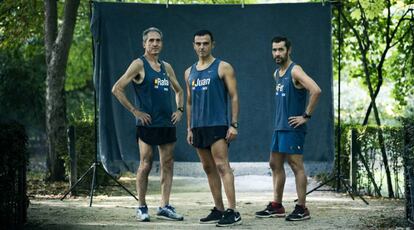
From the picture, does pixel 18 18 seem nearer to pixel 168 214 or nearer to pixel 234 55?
pixel 234 55

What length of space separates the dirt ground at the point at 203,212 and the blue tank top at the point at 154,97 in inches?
45.3

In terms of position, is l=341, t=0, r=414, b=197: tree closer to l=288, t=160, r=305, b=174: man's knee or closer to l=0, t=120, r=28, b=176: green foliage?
l=288, t=160, r=305, b=174: man's knee

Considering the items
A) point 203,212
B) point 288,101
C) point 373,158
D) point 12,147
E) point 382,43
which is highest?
point 382,43

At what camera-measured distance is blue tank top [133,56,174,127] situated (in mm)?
8773

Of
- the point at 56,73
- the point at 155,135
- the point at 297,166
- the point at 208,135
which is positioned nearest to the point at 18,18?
the point at 56,73

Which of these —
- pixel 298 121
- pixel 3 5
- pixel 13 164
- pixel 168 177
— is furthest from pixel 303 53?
pixel 3 5

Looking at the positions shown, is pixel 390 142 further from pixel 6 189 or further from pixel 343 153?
pixel 6 189

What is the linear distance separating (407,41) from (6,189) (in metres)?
8.95

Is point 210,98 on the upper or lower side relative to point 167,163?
upper

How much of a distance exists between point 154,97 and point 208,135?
92 centimetres

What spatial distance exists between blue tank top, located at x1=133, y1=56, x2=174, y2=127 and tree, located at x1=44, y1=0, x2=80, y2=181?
4933 mm

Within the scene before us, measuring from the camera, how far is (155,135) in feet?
28.7

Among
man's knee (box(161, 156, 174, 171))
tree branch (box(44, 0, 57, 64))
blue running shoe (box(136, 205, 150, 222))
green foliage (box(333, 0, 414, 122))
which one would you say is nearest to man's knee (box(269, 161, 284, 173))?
man's knee (box(161, 156, 174, 171))

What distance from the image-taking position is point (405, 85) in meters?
14.5
